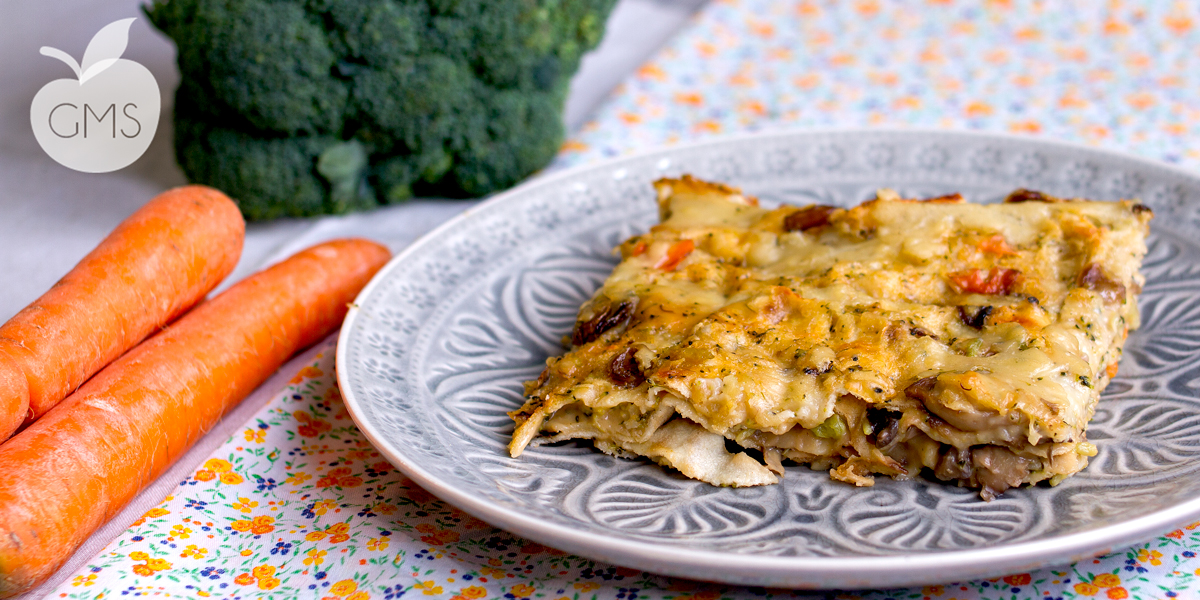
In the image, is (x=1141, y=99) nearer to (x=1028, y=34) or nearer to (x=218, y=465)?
(x=1028, y=34)

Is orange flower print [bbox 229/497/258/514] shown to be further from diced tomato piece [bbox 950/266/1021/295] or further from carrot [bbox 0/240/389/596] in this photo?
diced tomato piece [bbox 950/266/1021/295]

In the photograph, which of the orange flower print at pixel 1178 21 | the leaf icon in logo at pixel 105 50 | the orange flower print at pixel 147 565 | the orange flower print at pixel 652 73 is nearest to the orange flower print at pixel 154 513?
the orange flower print at pixel 147 565

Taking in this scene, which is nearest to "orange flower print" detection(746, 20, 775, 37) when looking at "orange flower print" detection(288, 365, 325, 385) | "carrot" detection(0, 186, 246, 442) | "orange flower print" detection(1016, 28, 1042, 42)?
"orange flower print" detection(1016, 28, 1042, 42)

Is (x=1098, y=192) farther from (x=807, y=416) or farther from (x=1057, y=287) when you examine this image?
(x=807, y=416)

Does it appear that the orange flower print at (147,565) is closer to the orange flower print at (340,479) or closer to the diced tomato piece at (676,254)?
the orange flower print at (340,479)

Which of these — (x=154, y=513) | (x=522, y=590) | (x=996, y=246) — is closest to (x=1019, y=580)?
(x=996, y=246)

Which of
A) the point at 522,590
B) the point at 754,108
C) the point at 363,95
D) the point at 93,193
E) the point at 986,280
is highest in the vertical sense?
the point at 363,95
